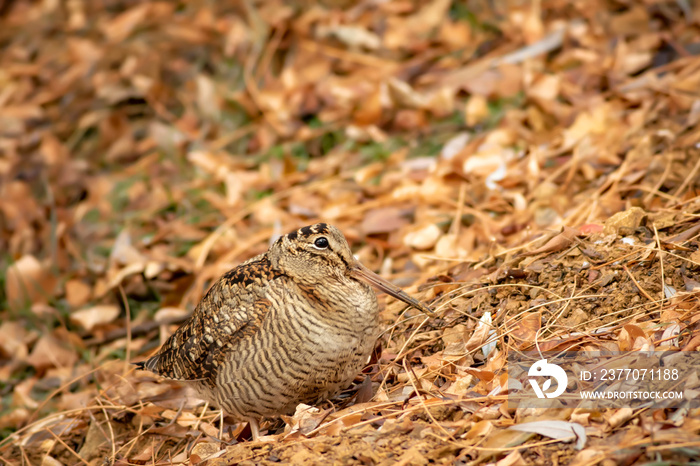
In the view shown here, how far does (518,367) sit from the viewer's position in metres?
3.01

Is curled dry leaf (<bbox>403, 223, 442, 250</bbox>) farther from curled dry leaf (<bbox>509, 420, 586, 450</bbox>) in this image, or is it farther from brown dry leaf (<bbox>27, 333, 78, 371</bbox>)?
brown dry leaf (<bbox>27, 333, 78, 371</bbox>)

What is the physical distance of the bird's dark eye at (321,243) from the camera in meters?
3.40

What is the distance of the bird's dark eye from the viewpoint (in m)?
3.40

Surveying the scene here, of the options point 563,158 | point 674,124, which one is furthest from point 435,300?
point 674,124

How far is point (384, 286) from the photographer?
3441 millimetres

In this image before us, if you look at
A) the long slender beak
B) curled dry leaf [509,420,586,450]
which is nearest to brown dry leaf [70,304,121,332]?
the long slender beak

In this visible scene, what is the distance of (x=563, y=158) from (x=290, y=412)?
268 cm

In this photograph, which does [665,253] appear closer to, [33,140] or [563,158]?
[563,158]

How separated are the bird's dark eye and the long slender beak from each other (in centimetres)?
19

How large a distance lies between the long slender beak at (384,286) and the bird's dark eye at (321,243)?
193 millimetres

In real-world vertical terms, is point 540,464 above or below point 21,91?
below

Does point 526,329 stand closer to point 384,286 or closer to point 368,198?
point 384,286

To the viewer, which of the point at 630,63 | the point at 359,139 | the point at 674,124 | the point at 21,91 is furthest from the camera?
the point at 21,91

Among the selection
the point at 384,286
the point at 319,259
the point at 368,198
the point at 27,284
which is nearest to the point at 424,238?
the point at 368,198
